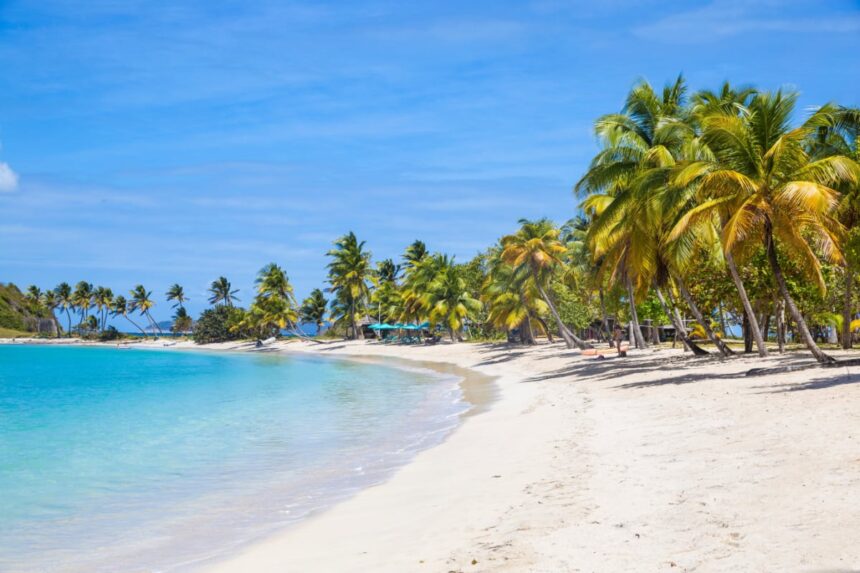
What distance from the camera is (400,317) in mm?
70125

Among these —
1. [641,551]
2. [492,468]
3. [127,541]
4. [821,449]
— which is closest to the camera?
[641,551]

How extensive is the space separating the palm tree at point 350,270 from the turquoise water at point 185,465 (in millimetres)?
47619

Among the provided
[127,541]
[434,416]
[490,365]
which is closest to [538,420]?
[434,416]

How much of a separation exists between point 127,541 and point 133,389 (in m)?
28.6

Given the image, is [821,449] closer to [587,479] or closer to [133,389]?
[587,479]

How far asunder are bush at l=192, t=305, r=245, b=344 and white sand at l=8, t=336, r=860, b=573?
91554 mm

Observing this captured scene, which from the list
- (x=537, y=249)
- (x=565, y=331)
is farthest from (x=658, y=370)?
(x=565, y=331)

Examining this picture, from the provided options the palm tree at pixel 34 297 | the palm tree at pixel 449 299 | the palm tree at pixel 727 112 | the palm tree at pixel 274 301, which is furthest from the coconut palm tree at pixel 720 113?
the palm tree at pixel 34 297

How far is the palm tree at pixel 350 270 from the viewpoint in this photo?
250 feet

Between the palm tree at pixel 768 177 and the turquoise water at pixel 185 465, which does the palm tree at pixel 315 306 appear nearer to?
the turquoise water at pixel 185 465

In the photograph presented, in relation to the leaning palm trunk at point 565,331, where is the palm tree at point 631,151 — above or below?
above

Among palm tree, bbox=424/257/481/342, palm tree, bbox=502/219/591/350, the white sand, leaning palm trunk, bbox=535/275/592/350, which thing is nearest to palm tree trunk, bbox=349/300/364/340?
palm tree, bbox=424/257/481/342

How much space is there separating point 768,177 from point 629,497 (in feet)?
35.4

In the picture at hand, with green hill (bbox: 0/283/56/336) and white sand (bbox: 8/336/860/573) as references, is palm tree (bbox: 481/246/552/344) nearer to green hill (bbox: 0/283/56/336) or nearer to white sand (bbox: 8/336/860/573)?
white sand (bbox: 8/336/860/573)
